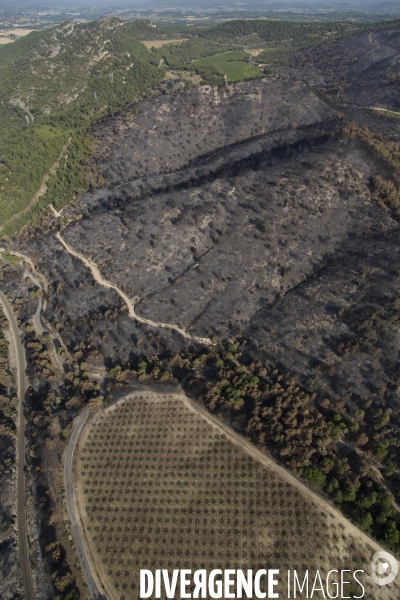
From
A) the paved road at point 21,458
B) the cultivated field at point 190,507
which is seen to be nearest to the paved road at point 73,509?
the cultivated field at point 190,507

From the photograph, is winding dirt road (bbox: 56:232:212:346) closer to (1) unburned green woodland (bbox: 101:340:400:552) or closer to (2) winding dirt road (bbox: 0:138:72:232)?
(1) unburned green woodland (bbox: 101:340:400:552)

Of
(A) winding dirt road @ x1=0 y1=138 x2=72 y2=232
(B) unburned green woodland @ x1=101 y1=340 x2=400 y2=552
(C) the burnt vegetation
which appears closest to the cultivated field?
(C) the burnt vegetation

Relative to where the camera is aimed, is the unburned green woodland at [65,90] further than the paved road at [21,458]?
Yes

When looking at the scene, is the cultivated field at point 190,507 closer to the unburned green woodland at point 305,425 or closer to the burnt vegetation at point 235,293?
the burnt vegetation at point 235,293

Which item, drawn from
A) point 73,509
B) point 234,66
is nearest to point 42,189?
point 73,509

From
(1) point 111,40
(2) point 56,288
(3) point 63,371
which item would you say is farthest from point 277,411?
(1) point 111,40

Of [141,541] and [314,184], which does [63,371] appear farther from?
[314,184]

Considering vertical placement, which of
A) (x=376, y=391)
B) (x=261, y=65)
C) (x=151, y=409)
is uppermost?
(x=261, y=65)
